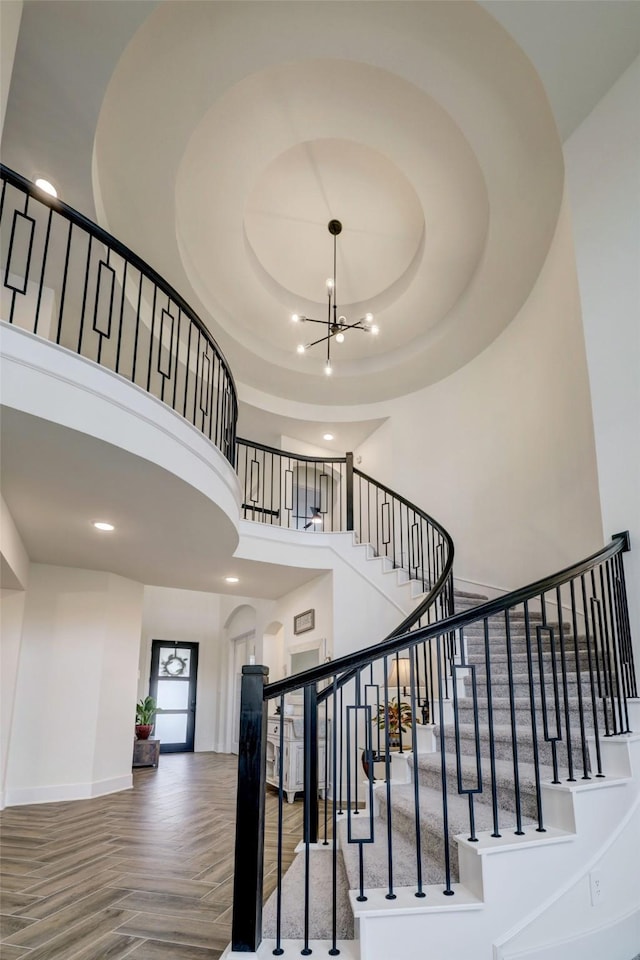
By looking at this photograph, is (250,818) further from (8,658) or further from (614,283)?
(8,658)

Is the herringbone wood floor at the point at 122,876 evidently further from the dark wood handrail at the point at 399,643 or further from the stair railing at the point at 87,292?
the stair railing at the point at 87,292

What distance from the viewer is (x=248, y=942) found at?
2100 millimetres

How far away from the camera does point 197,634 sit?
467 inches

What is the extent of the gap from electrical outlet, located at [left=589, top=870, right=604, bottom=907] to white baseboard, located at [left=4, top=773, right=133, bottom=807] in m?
5.49

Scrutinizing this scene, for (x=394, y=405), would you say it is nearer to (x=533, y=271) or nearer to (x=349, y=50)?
(x=533, y=271)

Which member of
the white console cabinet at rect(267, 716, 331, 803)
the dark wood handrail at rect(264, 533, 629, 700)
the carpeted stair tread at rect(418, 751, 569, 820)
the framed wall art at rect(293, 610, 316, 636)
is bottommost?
the white console cabinet at rect(267, 716, 331, 803)

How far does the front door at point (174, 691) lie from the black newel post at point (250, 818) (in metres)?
9.67

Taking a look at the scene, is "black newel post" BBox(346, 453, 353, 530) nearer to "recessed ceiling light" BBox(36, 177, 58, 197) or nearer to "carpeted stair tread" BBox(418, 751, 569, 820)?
"carpeted stair tread" BBox(418, 751, 569, 820)

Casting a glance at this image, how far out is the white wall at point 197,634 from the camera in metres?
11.3

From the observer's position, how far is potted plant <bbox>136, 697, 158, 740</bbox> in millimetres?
9469

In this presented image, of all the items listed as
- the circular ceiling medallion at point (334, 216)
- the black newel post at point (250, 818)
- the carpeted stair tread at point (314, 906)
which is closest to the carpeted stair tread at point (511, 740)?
the carpeted stair tread at point (314, 906)

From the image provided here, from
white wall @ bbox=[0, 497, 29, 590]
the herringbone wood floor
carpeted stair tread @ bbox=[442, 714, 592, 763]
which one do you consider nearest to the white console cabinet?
the herringbone wood floor

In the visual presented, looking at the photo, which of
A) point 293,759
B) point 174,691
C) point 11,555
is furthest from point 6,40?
point 174,691

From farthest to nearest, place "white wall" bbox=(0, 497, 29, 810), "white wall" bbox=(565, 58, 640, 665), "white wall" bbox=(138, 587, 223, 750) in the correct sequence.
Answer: "white wall" bbox=(138, 587, 223, 750)
"white wall" bbox=(0, 497, 29, 810)
"white wall" bbox=(565, 58, 640, 665)
